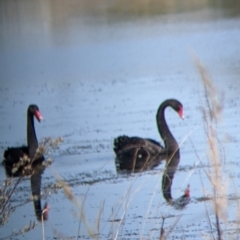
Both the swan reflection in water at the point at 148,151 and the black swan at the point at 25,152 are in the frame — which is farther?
the black swan at the point at 25,152

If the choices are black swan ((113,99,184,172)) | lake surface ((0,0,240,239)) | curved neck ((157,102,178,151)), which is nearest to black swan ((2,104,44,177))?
lake surface ((0,0,240,239))

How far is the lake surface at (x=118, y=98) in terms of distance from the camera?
21.0 feet

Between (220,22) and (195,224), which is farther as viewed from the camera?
(220,22)

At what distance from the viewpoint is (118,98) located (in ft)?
41.9

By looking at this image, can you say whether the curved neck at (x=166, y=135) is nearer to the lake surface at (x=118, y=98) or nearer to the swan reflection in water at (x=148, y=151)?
the swan reflection in water at (x=148, y=151)

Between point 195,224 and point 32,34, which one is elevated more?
point 195,224

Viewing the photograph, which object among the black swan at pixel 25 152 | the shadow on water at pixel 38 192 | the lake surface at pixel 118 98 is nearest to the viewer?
the lake surface at pixel 118 98

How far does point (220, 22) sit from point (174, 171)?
46.9ft

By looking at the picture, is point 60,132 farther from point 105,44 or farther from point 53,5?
point 53,5

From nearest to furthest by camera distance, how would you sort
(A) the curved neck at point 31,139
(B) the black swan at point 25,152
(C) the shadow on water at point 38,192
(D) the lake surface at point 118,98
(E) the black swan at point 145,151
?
1. (D) the lake surface at point 118,98
2. (C) the shadow on water at point 38,192
3. (E) the black swan at point 145,151
4. (B) the black swan at point 25,152
5. (A) the curved neck at point 31,139

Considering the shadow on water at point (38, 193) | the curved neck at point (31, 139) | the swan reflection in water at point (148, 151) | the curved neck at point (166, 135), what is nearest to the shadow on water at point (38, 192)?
the shadow on water at point (38, 193)

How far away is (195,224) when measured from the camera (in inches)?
239

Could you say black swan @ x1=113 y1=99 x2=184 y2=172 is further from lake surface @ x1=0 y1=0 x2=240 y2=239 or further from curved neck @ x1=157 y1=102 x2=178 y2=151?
lake surface @ x1=0 y1=0 x2=240 y2=239

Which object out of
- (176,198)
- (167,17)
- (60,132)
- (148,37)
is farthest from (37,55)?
(176,198)
